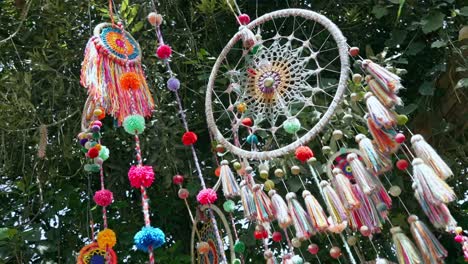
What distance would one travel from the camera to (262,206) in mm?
1547

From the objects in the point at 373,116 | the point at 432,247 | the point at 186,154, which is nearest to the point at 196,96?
the point at 186,154

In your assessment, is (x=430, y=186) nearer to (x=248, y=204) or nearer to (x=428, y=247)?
(x=428, y=247)

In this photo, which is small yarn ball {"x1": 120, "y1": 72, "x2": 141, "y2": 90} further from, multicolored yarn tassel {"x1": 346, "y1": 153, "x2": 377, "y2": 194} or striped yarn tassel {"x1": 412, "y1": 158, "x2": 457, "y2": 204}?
striped yarn tassel {"x1": 412, "y1": 158, "x2": 457, "y2": 204}

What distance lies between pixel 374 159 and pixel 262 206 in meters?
0.30

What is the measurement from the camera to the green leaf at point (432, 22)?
1854 millimetres

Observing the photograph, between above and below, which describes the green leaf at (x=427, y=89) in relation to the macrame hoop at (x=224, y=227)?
above

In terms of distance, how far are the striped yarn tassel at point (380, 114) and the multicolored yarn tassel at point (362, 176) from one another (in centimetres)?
9

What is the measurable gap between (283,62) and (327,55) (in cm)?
55

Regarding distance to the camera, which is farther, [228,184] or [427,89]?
[427,89]

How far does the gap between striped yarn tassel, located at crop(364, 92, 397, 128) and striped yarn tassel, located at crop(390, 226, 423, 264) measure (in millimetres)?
229

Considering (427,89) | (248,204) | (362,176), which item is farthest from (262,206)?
(427,89)

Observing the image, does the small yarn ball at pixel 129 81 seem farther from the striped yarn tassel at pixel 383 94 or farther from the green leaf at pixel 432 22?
the green leaf at pixel 432 22

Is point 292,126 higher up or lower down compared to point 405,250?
higher up

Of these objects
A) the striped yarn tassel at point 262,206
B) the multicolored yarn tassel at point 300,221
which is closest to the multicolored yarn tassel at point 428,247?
the multicolored yarn tassel at point 300,221
